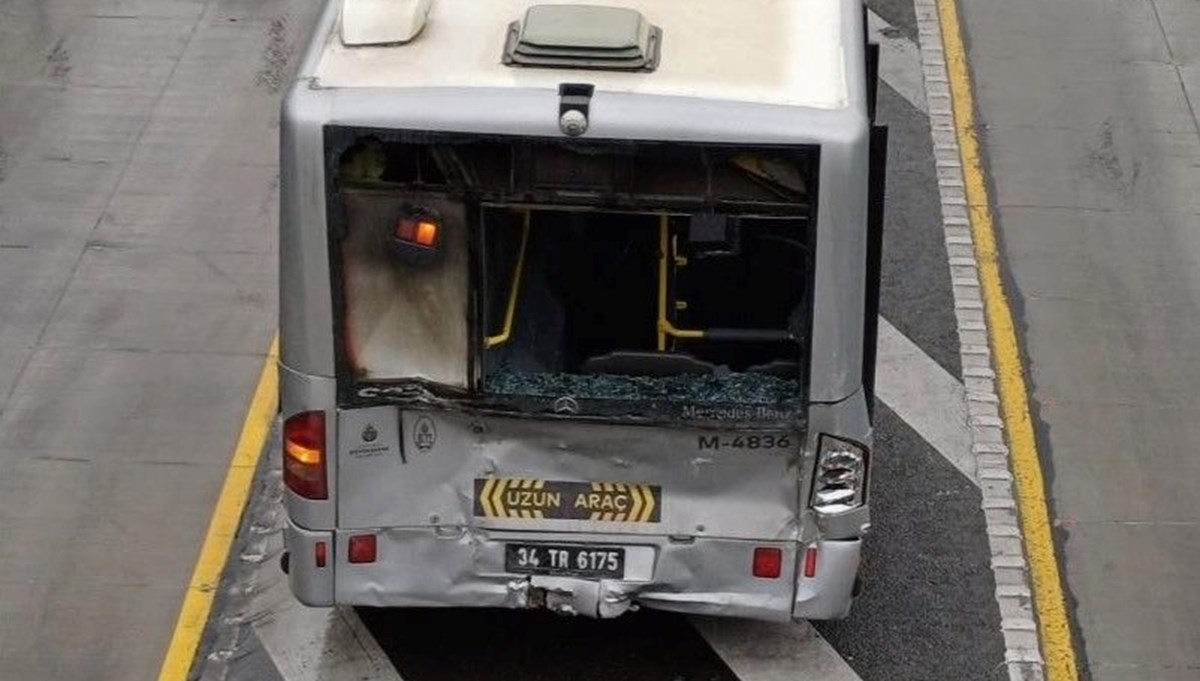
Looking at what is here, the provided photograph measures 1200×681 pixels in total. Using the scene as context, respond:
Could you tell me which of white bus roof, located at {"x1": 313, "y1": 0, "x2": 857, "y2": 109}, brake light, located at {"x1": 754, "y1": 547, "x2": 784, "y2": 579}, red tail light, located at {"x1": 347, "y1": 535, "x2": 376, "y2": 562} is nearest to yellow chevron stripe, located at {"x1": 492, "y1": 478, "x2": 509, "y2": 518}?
red tail light, located at {"x1": 347, "y1": 535, "x2": 376, "y2": 562}

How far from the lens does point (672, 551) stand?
761cm

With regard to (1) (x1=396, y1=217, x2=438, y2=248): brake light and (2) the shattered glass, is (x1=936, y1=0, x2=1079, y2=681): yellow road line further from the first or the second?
(1) (x1=396, y1=217, x2=438, y2=248): brake light

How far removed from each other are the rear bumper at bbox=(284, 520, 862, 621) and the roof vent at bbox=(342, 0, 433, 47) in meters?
1.80

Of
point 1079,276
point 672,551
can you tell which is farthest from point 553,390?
point 1079,276

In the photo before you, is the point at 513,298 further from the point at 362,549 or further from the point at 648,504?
the point at 362,549

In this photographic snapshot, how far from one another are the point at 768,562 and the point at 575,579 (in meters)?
0.72

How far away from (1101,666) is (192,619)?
3.81m

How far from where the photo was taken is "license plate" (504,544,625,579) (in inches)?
301

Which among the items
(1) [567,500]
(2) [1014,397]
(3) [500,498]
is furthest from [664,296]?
(2) [1014,397]

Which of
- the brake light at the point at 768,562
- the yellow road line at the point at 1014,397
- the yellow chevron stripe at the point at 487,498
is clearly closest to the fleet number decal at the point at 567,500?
the yellow chevron stripe at the point at 487,498

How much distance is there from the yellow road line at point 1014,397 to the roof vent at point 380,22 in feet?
12.2

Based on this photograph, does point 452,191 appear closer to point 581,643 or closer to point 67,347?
point 581,643

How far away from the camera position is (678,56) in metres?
7.28

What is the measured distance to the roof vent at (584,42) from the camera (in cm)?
711
